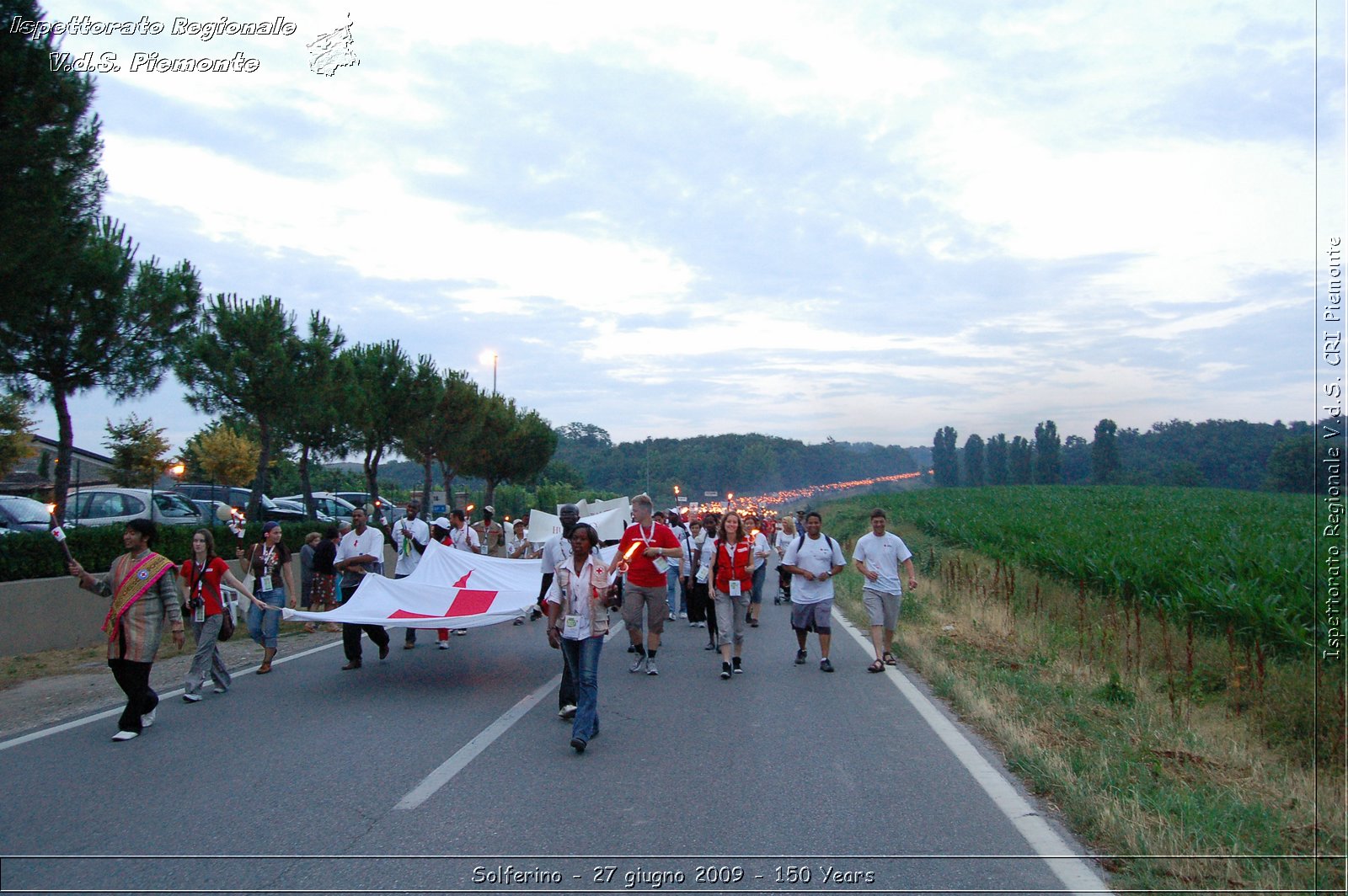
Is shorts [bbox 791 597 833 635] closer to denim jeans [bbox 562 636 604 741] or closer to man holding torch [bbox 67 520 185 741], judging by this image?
denim jeans [bbox 562 636 604 741]

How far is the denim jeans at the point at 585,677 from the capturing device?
692cm

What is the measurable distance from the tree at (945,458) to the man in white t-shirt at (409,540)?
13247 cm

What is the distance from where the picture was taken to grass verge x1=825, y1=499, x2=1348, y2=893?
4.62m

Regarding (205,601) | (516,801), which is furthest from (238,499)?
(516,801)

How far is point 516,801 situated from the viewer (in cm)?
562

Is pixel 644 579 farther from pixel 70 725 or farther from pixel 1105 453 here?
pixel 1105 453

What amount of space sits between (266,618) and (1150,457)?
7028cm

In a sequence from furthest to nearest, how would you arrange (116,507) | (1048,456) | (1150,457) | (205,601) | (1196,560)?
1. (1048,456)
2. (1150,457)
3. (116,507)
4. (1196,560)
5. (205,601)

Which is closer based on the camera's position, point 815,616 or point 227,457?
point 815,616

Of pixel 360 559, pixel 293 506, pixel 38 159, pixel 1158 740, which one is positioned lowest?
pixel 1158 740

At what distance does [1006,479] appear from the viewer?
128 metres

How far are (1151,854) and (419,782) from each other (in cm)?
430

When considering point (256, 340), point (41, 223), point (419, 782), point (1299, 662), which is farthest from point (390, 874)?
point (256, 340)

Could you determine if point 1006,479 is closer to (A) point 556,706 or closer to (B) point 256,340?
(B) point 256,340
